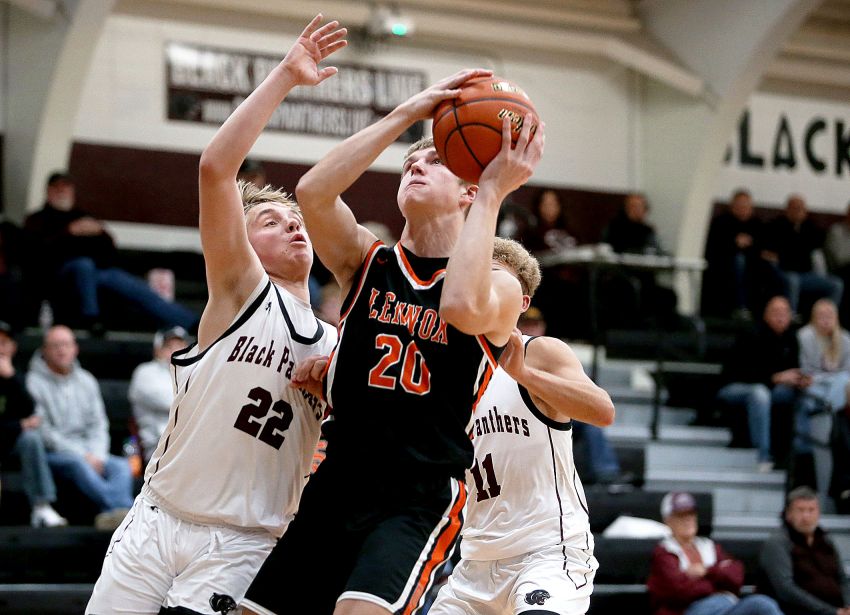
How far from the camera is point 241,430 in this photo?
4.23 metres

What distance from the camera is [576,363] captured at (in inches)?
204

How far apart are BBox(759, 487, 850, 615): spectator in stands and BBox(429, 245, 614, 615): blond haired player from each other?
4.64 m

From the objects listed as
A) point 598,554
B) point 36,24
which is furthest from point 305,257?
point 36,24

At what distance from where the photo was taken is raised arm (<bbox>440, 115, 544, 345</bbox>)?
148 inches

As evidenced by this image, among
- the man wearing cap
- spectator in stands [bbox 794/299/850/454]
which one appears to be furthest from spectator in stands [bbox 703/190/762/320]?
the man wearing cap

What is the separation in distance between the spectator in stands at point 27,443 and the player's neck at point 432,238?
16.3 feet

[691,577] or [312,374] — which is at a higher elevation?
[312,374]

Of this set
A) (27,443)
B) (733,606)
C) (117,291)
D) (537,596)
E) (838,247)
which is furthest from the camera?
(838,247)

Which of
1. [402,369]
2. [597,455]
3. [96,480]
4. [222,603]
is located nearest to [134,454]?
[96,480]

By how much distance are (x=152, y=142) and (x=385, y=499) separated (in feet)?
32.2

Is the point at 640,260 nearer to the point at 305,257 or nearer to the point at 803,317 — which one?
the point at 803,317

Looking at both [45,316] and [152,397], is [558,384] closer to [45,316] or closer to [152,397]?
[152,397]

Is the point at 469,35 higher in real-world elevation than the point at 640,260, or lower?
higher

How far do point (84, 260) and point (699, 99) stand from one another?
704 cm
